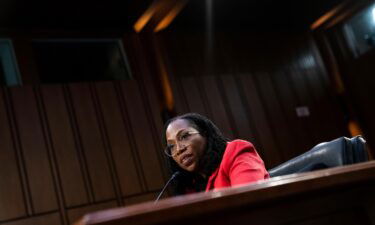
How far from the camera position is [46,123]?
5.58m

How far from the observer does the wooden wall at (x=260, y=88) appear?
675cm

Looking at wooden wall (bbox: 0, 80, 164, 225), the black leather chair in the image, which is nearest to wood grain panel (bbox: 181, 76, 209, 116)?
wooden wall (bbox: 0, 80, 164, 225)

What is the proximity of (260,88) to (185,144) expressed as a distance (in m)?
5.02

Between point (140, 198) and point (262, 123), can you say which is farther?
point (262, 123)

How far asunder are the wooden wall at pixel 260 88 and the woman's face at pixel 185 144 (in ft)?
13.3

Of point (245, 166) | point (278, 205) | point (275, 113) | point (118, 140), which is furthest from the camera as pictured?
point (275, 113)

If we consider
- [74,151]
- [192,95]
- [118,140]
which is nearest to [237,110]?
Result: [192,95]

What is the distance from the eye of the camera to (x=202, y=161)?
7.39ft

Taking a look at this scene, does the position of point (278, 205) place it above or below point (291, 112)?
below

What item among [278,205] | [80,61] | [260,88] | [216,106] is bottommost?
[278,205]

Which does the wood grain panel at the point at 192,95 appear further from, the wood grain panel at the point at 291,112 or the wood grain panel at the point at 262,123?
the wood grain panel at the point at 291,112

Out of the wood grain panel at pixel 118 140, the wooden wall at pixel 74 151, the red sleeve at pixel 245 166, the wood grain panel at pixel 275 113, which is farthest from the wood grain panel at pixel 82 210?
the red sleeve at pixel 245 166

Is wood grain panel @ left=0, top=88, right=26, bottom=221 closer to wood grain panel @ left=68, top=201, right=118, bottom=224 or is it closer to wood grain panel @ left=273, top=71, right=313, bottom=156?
wood grain panel @ left=68, top=201, right=118, bottom=224

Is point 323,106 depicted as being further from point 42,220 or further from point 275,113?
point 42,220
